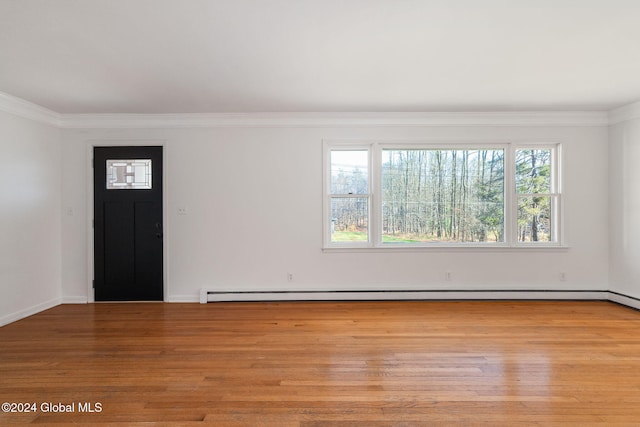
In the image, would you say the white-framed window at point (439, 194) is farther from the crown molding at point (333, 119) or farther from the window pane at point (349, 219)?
the crown molding at point (333, 119)

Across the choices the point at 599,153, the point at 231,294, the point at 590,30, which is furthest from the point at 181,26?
the point at 599,153

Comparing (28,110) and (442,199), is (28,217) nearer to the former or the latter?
(28,110)

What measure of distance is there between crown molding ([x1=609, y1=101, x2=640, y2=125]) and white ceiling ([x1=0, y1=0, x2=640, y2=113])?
0.71 feet

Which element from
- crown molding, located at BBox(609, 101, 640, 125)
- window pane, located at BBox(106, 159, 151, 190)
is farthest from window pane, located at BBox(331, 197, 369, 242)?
crown molding, located at BBox(609, 101, 640, 125)

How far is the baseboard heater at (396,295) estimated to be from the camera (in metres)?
5.06

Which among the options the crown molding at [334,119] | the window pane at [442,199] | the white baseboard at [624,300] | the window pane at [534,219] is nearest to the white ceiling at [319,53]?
the crown molding at [334,119]

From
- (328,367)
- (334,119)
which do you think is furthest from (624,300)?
(334,119)

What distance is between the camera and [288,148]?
512 cm

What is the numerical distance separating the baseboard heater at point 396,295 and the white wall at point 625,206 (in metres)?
0.38

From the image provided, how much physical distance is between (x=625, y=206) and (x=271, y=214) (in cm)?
467

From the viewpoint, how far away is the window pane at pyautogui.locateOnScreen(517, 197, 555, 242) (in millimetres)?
5199

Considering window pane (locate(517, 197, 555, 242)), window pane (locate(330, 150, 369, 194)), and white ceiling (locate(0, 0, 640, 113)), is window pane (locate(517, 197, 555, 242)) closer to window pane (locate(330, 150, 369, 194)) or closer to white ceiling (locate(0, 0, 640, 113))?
white ceiling (locate(0, 0, 640, 113))

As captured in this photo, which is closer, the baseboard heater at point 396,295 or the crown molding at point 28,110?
the crown molding at point 28,110

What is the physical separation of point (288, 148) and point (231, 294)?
7.05ft
